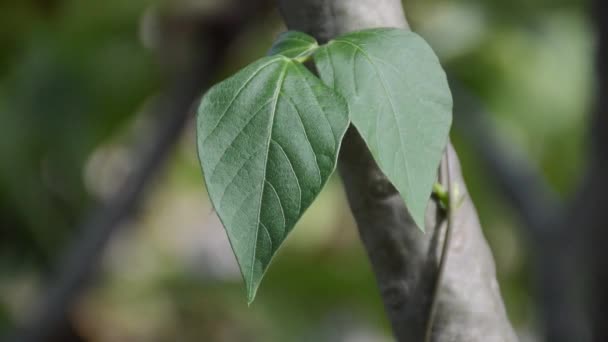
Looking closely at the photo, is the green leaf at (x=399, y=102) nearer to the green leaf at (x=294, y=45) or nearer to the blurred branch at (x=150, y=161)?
the green leaf at (x=294, y=45)

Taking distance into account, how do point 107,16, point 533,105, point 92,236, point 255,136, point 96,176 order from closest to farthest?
point 255,136 → point 92,236 → point 107,16 → point 533,105 → point 96,176

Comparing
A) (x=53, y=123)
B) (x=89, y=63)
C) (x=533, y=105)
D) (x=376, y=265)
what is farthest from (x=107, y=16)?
(x=376, y=265)

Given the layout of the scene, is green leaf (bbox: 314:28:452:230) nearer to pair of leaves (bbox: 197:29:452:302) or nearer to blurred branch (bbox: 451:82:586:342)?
pair of leaves (bbox: 197:29:452:302)

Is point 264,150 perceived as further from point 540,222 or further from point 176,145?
point 176,145

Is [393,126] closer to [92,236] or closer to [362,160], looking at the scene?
[362,160]

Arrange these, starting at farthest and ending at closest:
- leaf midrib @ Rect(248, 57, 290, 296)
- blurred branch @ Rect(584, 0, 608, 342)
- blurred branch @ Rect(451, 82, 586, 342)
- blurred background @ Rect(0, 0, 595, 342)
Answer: blurred background @ Rect(0, 0, 595, 342) < blurred branch @ Rect(451, 82, 586, 342) < blurred branch @ Rect(584, 0, 608, 342) < leaf midrib @ Rect(248, 57, 290, 296)

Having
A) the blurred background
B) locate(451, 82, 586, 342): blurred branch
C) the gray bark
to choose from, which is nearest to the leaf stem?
the gray bark
